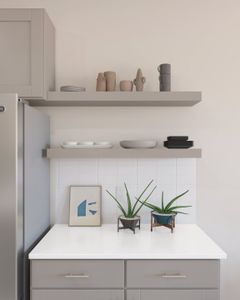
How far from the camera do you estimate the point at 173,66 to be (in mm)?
2104

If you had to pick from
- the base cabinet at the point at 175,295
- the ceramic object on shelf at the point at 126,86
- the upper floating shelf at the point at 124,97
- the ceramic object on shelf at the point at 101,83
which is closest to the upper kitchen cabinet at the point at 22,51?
the upper floating shelf at the point at 124,97

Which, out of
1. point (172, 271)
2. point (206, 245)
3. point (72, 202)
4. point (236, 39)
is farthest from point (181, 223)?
point (236, 39)

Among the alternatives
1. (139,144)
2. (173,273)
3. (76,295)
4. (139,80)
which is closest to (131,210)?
(139,144)

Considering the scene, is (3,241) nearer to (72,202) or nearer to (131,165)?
(72,202)

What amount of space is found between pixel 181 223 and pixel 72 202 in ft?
2.78

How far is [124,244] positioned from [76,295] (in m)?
0.37

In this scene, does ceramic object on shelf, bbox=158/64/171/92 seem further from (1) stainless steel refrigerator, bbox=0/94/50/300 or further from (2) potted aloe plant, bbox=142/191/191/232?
(1) stainless steel refrigerator, bbox=0/94/50/300

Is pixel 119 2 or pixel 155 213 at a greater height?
pixel 119 2

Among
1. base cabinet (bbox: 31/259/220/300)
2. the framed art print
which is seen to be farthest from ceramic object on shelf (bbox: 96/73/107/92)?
base cabinet (bbox: 31/259/220/300)

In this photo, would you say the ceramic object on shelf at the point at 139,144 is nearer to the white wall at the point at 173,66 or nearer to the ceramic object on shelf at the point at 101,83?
the white wall at the point at 173,66

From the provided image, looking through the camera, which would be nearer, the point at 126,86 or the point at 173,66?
the point at 126,86

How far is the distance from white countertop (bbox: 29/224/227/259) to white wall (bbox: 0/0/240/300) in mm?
410

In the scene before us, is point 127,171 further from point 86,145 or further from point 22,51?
point 22,51

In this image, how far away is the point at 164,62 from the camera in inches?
83.0
